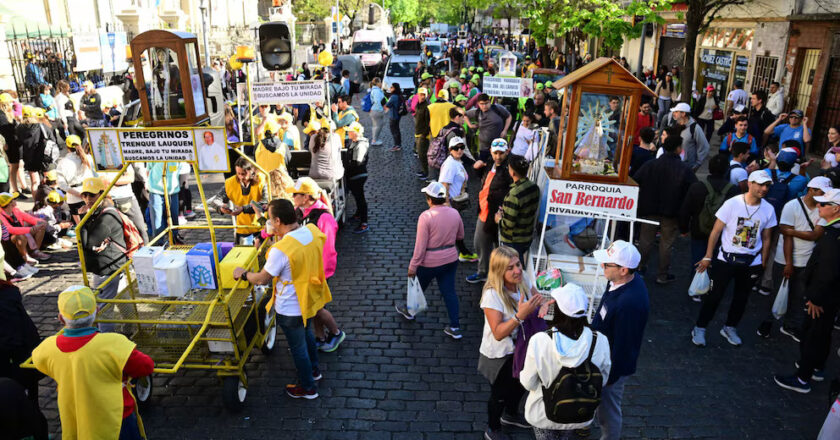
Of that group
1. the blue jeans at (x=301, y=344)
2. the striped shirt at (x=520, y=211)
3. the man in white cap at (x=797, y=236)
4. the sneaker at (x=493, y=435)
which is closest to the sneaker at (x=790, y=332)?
the man in white cap at (x=797, y=236)

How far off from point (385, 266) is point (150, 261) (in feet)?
12.9

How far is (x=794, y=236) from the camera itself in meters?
6.04

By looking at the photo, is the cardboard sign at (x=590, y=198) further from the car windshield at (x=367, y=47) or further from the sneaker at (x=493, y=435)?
the car windshield at (x=367, y=47)

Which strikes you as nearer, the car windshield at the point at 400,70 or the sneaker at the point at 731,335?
the sneaker at the point at 731,335

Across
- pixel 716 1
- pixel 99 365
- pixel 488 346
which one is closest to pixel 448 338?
pixel 488 346

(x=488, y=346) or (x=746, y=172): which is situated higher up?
(x=746, y=172)

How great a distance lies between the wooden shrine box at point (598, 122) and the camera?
6.24 meters

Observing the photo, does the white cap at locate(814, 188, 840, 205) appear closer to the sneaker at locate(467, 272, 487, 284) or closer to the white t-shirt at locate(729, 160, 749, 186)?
the white t-shirt at locate(729, 160, 749, 186)

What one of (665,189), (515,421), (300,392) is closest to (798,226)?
(665,189)

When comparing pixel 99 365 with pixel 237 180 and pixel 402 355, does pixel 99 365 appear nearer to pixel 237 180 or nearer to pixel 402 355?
pixel 402 355

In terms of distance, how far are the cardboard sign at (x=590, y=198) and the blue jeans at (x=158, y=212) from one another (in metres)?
5.42

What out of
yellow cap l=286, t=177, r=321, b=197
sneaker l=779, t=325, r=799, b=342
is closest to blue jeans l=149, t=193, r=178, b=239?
yellow cap l=286, t=177, r=321, b=197

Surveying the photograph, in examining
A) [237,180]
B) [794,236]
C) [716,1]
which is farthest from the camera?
[716,1]

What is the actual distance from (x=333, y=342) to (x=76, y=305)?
3105 mm
